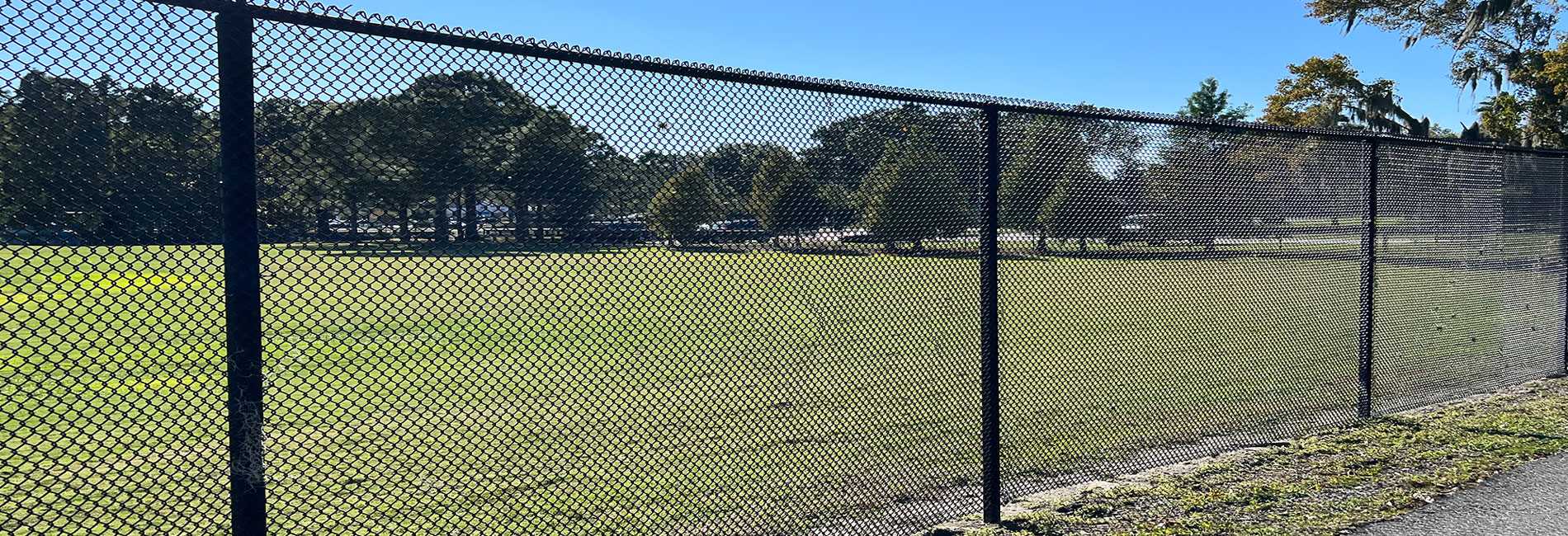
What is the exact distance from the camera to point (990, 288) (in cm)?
423

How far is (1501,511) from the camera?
428 cm

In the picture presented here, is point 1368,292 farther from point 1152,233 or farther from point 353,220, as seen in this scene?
point 353,220

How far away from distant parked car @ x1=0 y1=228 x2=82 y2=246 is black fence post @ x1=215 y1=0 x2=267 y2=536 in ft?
1.17

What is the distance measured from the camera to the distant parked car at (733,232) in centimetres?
349

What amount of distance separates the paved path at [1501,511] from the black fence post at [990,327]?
167cm

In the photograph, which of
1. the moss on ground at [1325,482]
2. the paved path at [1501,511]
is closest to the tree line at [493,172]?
the moss on ground at [1325,482]

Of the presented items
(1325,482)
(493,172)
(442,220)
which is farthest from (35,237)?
(1325,482)

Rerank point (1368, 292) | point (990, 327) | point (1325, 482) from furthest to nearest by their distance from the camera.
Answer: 1. point (1368, 292)
2. point (1325, 482)
3. point (990, 327)

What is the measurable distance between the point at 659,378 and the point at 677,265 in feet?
1.60

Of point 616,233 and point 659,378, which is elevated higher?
point 616,233

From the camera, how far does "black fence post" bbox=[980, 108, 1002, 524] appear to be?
4.21 m

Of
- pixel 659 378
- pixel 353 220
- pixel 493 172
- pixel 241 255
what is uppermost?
pixel 493 172

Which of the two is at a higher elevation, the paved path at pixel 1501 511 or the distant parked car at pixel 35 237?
the distant parked car at pixel 35 237

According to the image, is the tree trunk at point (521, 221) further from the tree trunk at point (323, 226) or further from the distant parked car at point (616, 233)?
the tree trunk at point (323, 226)
